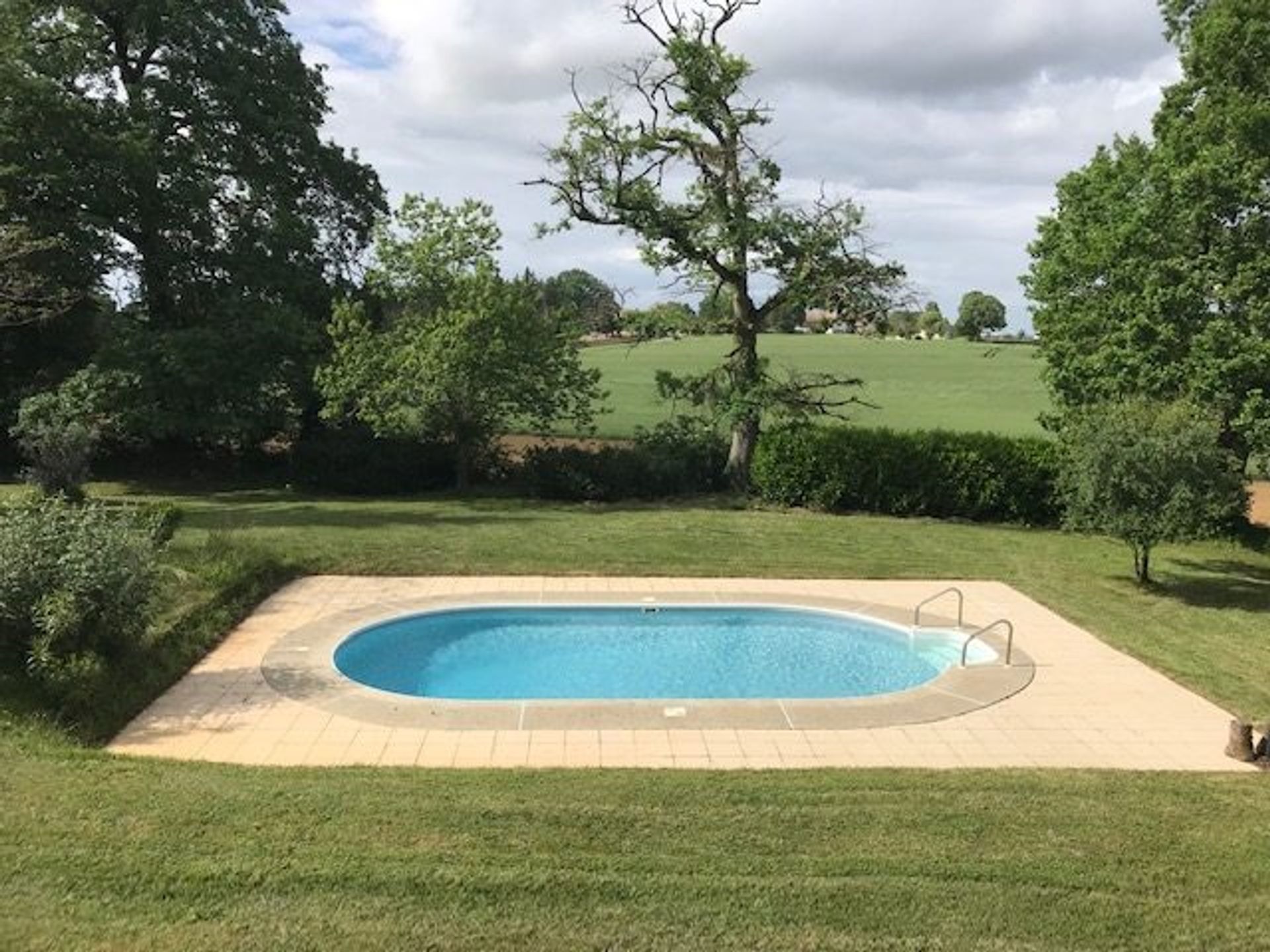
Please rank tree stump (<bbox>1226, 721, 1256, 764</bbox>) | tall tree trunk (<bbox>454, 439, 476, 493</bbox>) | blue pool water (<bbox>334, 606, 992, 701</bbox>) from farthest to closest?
tall tree trunk (<bbox>454, 439, 476, 493</bbox>), blue pool water (<bbox>334, 606, 992, 701</bbox>), tree stump (<bbox>1226, 721, 1256, 764</bbox>)

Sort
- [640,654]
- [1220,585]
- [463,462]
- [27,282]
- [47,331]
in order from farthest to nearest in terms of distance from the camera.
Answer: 1. [47,331]
2. [463,462]
3. [27,282]
4. [1220,585]
5. [640,654]

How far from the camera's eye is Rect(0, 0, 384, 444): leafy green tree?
2095 cm

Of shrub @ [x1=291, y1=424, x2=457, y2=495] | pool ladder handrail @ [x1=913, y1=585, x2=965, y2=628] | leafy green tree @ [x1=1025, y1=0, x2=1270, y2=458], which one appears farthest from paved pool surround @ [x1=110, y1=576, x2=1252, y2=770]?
shrub @ [x1=291, y1=424, x2=457, y2=495]

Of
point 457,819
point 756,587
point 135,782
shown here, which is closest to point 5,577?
point 135,782

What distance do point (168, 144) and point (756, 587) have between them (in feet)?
57.0

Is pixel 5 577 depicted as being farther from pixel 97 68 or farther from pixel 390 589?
pixel 97 68

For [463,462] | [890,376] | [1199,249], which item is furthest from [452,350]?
[890,376]

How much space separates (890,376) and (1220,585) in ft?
107

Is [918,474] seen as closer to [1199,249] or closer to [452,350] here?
[1199,249]

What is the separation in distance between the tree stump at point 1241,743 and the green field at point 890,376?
44.3ft

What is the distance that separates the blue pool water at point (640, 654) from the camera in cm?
1080

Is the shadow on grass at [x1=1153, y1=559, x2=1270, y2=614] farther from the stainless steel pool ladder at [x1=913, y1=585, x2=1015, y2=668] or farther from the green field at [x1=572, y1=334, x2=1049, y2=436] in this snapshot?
the green field at [x1=572, y1=334, x2=1049, y2=436]

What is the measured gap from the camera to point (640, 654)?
11953mm

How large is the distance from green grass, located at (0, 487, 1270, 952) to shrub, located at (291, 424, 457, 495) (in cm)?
1457
